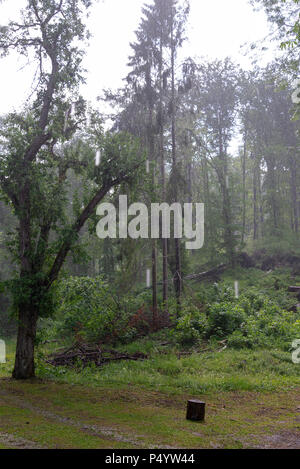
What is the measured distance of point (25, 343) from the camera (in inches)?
432

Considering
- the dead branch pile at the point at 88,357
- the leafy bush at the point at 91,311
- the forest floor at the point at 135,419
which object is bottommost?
the dead branch pile at the point at 88,357

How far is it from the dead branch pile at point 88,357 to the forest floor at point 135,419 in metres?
2.69

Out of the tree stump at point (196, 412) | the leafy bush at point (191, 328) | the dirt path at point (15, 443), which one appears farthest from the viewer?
the leafy bush at point (191, 328)

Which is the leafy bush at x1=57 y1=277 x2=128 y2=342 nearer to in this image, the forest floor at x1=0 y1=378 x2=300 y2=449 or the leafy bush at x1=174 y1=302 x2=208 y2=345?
the leafy bush at x1=174 y1=302 x2=208 y2=345

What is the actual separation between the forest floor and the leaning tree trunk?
77 cm

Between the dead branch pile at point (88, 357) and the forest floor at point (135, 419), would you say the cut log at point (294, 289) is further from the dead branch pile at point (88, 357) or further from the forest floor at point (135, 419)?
the forest floor at point (135, 419)

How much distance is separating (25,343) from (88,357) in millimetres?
2810

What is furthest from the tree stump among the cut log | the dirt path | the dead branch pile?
the cut log

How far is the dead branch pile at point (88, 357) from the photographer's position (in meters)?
12.8

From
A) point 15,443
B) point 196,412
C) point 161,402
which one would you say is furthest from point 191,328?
point 15,443

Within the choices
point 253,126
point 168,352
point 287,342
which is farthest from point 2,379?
point 253,126

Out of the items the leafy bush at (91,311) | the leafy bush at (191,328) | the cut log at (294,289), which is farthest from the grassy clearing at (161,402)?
the cut log at (294,289)

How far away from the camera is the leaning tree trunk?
35.8 feet
